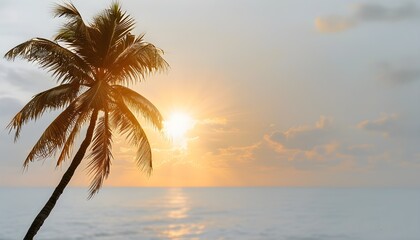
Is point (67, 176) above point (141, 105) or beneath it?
beneath

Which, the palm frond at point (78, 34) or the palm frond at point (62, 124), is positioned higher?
the palm frond at point (78, 34)

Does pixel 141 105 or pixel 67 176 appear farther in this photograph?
pixel 141 105

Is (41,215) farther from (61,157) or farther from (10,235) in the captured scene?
(10,235)

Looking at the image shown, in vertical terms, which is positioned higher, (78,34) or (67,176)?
(78,34)

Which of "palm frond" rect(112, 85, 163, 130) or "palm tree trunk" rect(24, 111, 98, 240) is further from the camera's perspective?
"palm frond" rect(112, 85, 163, 130)

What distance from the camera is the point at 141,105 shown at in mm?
20234

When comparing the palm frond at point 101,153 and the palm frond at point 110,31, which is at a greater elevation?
the palm frond at point 110,31

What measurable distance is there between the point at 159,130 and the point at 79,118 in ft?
11.1

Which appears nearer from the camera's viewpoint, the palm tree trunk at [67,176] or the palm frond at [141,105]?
the palm tree trunk at [67,176]

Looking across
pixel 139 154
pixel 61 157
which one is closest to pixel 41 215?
pixel 61 157

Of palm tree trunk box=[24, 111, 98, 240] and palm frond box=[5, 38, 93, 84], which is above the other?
palm frond box=[5, 38, 93, 84]

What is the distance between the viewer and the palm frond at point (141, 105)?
19.9 m

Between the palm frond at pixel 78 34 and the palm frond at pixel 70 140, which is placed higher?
the palm frond at pixel 78 34

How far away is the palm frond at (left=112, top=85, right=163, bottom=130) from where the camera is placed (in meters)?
19.9
